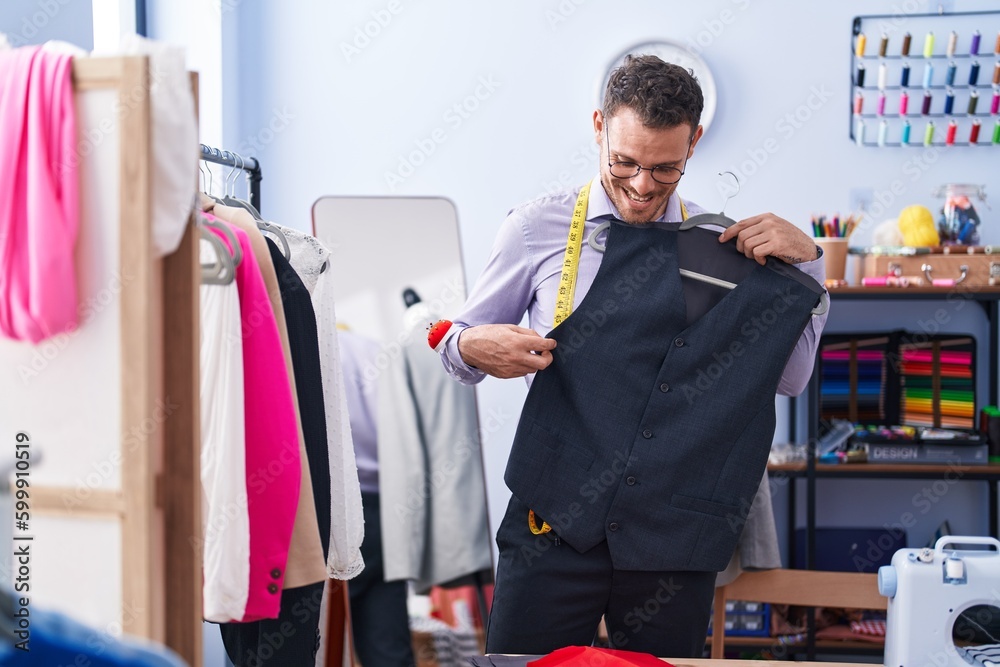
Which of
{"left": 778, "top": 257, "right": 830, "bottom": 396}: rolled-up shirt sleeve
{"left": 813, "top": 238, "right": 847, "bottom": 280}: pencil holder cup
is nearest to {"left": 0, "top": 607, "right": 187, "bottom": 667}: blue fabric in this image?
{"left": 778, "top": 257, "right": 830, "bottom": 396}: rolled-up shirt sleeve

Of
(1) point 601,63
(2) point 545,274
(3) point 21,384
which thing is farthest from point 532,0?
(3) point 21,384

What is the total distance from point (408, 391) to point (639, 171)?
162cm

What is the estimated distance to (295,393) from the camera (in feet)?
5.32

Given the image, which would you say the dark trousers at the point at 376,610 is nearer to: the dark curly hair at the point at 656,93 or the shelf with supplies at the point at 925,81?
the dark curly hair at the point at 656,93

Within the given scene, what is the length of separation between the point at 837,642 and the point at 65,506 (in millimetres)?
3010

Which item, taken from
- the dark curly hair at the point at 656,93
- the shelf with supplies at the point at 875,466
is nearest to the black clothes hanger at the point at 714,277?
the dark curly hair at the point at 656,93

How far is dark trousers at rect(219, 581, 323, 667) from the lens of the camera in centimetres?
171

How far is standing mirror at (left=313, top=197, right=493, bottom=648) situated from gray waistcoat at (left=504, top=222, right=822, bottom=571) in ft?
4.68

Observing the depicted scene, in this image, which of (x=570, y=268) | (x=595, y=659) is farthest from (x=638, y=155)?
(x=595, y=659)

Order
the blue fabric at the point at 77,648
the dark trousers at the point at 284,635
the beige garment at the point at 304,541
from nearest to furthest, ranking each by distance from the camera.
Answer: the blue fabric at the point at 77,648
the beige garment at the point at 304,541
the dark trousers at the point at 284,635

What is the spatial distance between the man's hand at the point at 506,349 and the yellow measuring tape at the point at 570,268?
102mm

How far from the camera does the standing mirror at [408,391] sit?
3.21m

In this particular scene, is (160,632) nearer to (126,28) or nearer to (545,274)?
(545,274)

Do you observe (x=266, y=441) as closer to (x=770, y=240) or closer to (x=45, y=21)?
(x=770, y=240)
